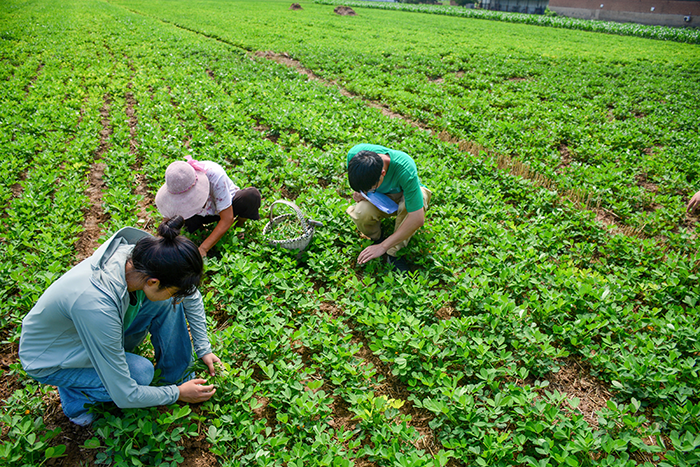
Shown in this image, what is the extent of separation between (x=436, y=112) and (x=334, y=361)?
21.8 ft

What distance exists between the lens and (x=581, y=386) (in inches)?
100

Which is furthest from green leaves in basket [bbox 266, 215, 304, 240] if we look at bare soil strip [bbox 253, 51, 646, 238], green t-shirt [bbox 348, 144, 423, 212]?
bare soil strip [bbox 253, 51, 646, 238]

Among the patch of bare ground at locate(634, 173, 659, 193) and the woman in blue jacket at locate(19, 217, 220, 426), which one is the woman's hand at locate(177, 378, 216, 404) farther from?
the patch of bare ground at locate(634, 173, 659, 193)

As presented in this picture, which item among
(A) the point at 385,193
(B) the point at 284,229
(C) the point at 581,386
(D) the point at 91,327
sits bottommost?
(C) the point at 581,386

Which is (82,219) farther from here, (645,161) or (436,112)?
(645,161)

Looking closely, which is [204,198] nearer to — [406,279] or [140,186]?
[406,279]

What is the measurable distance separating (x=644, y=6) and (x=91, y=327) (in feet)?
184

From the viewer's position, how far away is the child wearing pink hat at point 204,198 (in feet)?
9.22

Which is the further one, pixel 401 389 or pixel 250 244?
pixel 250 244

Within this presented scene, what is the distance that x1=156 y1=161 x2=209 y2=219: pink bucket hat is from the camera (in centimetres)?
277

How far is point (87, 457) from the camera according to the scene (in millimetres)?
2053

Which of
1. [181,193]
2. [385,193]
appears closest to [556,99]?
[385,193]

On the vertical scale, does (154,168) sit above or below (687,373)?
above

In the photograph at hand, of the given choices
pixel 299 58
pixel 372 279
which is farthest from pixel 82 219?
pixel 299 58
